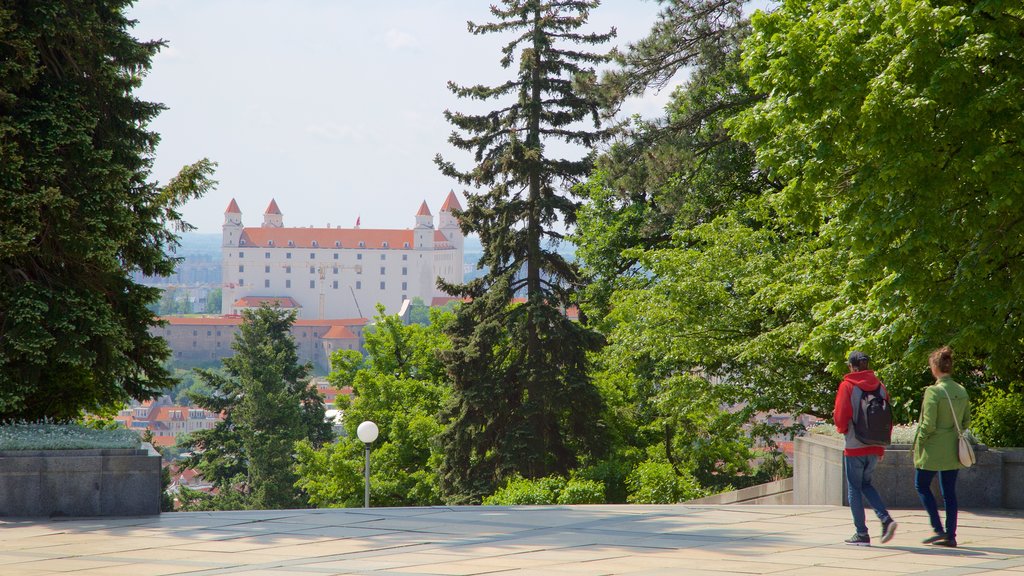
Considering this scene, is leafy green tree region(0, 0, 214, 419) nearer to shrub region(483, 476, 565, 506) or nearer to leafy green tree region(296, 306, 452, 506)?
shrub region(483, 476, 565, 506)

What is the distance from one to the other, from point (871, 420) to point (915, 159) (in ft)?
13.1

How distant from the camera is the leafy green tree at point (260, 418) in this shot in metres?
55.8

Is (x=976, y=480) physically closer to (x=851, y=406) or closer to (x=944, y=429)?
(x=944, y=429)

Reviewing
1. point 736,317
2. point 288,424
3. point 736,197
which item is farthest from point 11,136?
point 288,424

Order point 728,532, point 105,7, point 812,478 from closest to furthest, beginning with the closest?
point 728,532 < point 812,478 < point 105,7

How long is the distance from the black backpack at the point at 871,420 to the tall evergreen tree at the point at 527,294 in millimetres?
20940

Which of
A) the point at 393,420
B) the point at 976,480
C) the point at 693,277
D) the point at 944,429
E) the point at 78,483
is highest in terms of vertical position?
the point at 693,277

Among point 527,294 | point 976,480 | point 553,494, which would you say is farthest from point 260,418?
→ point 976,480

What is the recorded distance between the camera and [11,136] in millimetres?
13883

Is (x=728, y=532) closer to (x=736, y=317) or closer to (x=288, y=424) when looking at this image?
(x=736, y=317)

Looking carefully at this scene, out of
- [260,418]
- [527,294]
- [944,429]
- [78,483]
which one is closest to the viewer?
[944,429]

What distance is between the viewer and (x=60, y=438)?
36.8 feet

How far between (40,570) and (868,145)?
29.6 ft

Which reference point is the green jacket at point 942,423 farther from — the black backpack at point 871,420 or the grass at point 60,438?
the grass at point 60,438
